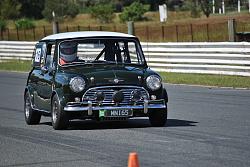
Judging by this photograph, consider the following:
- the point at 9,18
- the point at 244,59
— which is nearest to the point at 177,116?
the point at 244,59

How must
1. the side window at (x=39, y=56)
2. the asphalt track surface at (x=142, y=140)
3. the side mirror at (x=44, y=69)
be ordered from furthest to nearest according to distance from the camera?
the side window at (x=39, y=56) < the side mirror at (x=44, y=69) < the asphalt track surface at (x=142, y=140)

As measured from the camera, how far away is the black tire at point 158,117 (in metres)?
13.9

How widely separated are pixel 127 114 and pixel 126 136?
36.4 inches

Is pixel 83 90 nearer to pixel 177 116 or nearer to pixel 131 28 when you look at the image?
pixel 177 116

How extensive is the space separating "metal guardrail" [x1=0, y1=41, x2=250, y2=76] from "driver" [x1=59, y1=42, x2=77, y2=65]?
→ 11.7 meters

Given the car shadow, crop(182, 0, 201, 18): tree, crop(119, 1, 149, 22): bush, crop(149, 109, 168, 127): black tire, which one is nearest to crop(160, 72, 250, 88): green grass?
the car shadow

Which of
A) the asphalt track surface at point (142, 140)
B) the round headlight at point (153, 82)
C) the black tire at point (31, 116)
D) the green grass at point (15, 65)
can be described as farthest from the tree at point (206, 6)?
the round headlight at point (153, 82)

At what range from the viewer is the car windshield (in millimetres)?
14727

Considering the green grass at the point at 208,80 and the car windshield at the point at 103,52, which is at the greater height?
the car windshield at the point at 103,52

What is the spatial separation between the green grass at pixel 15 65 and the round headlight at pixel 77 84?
2374cm

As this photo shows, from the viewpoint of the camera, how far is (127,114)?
13.6 metres

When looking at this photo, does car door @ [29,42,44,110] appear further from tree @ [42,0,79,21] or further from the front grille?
tree @ [42,0,79,21]

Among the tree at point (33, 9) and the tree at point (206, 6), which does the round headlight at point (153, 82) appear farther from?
the tree at point (33, 9)

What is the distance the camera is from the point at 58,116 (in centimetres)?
1373
